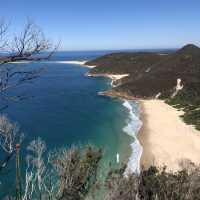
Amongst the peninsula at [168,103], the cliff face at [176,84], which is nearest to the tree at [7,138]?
the peninsula at [168,103]

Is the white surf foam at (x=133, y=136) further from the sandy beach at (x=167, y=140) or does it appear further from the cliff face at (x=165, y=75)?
the cliff face at (x=165, y=75)

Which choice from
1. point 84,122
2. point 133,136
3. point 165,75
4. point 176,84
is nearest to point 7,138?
point 133,136

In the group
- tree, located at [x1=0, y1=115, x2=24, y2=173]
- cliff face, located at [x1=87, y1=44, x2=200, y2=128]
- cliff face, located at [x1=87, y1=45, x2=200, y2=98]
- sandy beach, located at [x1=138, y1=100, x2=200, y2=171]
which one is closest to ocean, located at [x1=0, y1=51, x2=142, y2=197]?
sandy beach, located at [x1=138, y1=100, x2=200, y2=171]

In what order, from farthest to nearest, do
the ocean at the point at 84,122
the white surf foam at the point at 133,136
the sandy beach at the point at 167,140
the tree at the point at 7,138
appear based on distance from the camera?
A: 1. the ocean at the point at 84,122
2. the sandy beach at the point at 167,140
3. the white surf foam at the point at 133,136
4. the tree at the point at 7,138

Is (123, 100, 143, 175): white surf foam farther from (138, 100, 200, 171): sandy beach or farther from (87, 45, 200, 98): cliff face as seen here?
(87, 45, 200, 98): cliff face

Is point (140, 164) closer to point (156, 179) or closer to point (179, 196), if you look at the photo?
point (156, 179)

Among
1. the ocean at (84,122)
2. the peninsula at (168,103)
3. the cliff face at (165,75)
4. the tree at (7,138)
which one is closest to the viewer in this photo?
the tree at (7,138)

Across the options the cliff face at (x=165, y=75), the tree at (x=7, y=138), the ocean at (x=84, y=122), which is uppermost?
the tree at (x=7, y=138)
